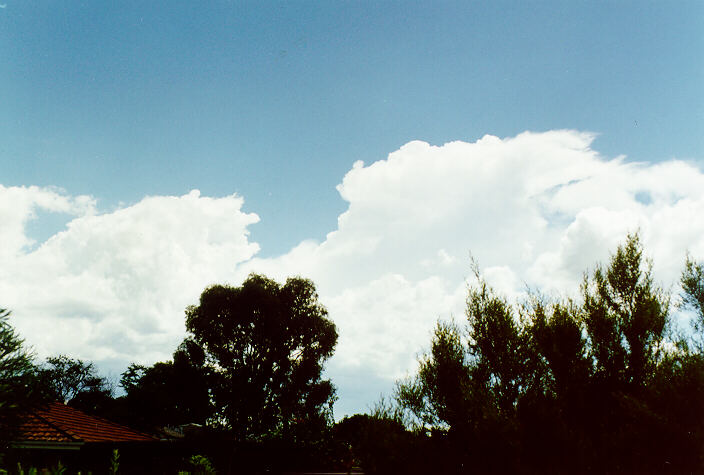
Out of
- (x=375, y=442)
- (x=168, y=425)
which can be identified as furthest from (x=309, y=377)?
(x=168, y=425)

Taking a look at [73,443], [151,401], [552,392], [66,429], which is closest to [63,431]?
[66,429]

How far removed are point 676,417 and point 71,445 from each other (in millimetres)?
21592

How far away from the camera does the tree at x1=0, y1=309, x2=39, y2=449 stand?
1149 centimetres

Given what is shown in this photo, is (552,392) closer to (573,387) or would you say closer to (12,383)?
(573,387)

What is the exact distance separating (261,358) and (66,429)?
528 inches

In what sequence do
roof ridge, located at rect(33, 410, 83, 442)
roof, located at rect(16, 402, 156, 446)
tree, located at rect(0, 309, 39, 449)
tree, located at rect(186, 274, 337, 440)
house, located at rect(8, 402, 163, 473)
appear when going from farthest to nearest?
tree, located at rect(186, 274, 337, 440) → roof ridge, located at rect(33, 410, 83, 442) → roof, located at rect(16, 402, 156, 446) → house, located at rect(8, 402, 163, 473) → tree, located at rect(0, 309, 39, 449)

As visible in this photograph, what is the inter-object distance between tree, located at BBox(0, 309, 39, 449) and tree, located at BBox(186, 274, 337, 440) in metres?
17.9

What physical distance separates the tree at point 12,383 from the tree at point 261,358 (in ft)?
58.8

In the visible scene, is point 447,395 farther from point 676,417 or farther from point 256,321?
point 256,321

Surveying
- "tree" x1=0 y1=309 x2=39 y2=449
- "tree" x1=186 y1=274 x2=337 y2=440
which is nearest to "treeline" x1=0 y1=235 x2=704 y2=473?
"tree" x1=0 y1=309 x2=39 y2=449

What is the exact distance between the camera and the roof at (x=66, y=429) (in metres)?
15.8

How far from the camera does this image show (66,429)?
719 inches

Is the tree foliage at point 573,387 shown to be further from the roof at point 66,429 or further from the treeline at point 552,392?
the roof at point 66,429

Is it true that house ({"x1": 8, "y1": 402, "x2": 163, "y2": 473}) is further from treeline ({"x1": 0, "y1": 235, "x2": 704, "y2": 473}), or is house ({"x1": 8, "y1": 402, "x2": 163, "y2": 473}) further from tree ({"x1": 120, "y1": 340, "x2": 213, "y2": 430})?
tree ({"x1": 120, "y1": 340, "x2": 213, "y2": 430})
